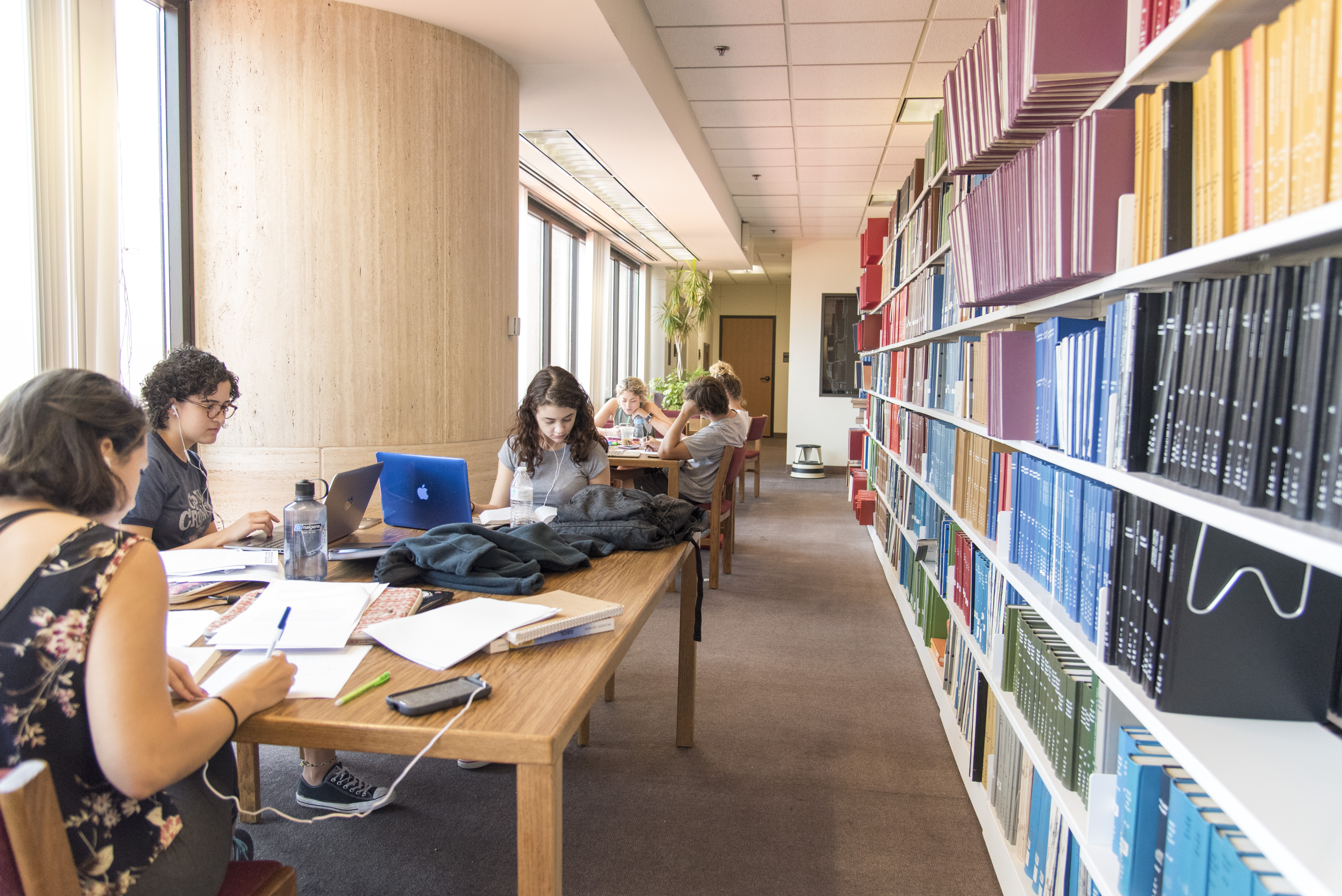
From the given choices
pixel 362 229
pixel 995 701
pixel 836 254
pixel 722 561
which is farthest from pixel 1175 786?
pixel 836 254

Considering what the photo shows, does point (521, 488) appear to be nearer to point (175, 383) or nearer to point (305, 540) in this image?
point (175, 383)

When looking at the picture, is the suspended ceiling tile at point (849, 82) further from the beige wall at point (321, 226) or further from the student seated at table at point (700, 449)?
the beige wall at point (321, 226)

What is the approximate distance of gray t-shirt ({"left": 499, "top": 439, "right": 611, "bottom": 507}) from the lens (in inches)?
119

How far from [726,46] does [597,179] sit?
2.41 metres

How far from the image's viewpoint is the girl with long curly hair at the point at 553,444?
2.95 metres

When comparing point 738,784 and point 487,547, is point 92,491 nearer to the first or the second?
point 487,547

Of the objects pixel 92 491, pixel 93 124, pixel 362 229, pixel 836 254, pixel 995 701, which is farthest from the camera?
pixel 836 254

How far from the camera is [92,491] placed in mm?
1124

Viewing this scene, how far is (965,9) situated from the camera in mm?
3900

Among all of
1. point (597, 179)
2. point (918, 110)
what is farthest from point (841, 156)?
point (597, 179)

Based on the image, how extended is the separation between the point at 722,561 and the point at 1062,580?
367 cm

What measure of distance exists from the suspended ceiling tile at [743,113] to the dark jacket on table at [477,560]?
4371 mm

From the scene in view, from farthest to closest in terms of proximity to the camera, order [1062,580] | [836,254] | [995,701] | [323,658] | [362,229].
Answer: [836,254] < [362,229] < [995,701] < [1062,580] < [323,658]

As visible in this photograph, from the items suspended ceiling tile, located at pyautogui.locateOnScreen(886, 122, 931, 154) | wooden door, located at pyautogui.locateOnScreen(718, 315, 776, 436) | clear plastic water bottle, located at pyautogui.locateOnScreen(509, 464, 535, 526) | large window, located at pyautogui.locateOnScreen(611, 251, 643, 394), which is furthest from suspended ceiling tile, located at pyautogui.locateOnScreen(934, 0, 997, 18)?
wooden door, located at pyautogui.locateOnScreen(718, 315, 776, 436)
